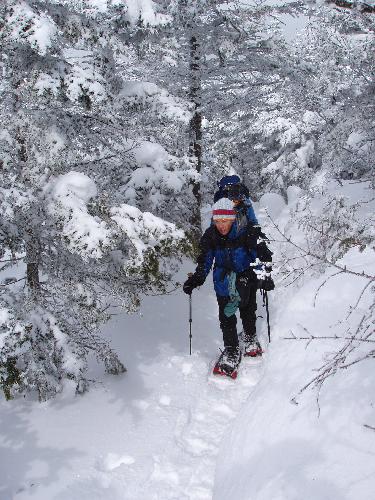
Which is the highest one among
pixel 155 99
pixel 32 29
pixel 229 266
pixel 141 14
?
pixel 141 14

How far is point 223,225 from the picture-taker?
692 centimetres

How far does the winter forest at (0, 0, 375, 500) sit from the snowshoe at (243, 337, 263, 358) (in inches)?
7.3

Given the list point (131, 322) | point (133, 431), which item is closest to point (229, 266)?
point (133, 431)

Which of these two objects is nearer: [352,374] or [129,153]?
[352,374]

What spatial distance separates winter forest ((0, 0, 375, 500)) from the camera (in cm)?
407

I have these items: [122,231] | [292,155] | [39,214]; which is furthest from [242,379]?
[292,155]

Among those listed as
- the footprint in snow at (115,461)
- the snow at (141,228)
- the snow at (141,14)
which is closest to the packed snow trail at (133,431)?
the footprint in snow at (115,461)

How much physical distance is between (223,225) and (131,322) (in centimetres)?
329

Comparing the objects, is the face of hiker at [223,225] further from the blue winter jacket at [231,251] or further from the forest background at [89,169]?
the forest background at [89,169]

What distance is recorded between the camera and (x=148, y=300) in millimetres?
10195

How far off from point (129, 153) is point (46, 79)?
2.10 m

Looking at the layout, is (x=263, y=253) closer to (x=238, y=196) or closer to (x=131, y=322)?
(x=238, y=196)

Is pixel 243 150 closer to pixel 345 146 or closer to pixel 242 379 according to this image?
pixel 345 146

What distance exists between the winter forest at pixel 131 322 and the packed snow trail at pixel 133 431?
0.02 m
